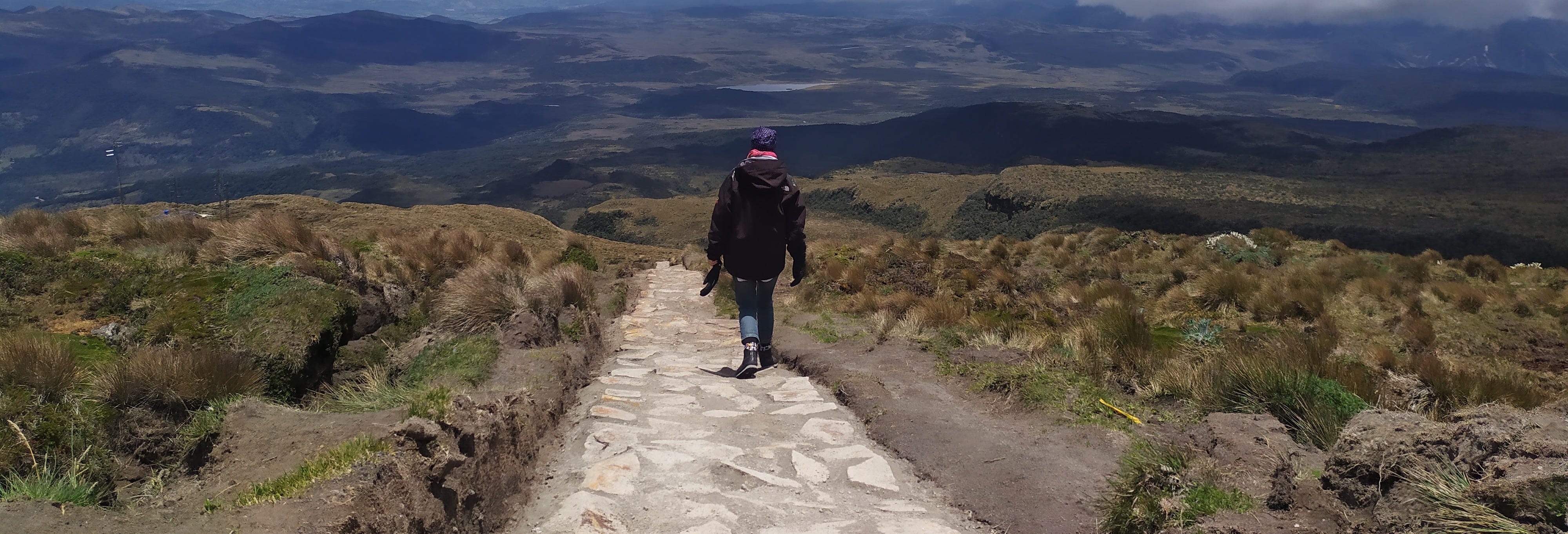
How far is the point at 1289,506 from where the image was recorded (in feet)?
10.1

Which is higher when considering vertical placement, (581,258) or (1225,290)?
(1225,290)

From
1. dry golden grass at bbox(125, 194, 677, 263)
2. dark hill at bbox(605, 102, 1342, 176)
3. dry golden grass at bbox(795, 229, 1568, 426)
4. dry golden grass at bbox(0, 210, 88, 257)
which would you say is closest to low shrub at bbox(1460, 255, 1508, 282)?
dry golden grass at bbox(795, 229, 1568, 426)

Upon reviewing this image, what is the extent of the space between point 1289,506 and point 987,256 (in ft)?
48.2

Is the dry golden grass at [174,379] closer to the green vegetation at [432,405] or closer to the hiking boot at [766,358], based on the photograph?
the green vegetation at [432,405]

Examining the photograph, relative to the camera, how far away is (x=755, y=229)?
22.5 feet

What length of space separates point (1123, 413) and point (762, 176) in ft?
10.6

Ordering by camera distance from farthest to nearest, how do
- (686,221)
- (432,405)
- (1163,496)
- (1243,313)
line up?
(686,221) → (1243,313) → (432,405) → (1163,496)

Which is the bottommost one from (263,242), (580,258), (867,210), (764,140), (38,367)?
(867,210)

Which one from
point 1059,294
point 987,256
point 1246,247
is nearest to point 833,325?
point 1059,294

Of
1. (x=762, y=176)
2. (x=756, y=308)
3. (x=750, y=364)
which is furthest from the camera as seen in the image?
(x=756, y=308)

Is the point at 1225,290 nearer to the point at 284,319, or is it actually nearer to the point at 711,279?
the point at 711,279

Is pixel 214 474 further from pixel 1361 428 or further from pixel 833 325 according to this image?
pixel 833 325

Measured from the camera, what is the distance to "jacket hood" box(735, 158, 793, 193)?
6.65 metres

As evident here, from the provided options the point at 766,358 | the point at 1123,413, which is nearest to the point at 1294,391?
the point at 1123,413
